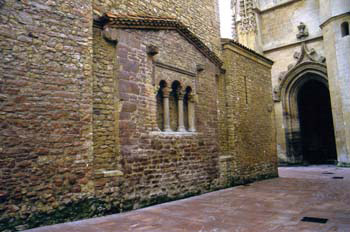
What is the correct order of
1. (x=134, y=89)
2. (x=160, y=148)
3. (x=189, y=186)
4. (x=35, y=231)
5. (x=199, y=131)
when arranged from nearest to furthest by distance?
(x=35, y=231) < (x=134, y=89) < (x=160, y=148) < (x=189, y=186) < (x=199, y=131)

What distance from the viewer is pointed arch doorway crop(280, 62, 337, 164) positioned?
56.0ft

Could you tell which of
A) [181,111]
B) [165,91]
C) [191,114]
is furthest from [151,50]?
[191,114]

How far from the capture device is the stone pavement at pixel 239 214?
4488 mm

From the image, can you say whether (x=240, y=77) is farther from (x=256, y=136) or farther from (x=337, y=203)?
(x=337, y=203)

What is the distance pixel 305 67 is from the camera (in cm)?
1675

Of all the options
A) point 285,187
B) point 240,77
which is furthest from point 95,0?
point 285,187

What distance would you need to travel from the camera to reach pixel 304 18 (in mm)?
17438

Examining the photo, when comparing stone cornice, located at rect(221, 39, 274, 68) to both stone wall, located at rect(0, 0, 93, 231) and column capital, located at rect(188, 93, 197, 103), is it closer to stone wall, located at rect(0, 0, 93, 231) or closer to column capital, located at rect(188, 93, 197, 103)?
column capital, located at rect(188, 93, 197, 103)

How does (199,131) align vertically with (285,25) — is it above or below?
below

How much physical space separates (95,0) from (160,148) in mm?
3678

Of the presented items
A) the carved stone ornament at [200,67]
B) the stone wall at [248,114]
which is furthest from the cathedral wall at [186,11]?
the carved stone ornament at [200,67]

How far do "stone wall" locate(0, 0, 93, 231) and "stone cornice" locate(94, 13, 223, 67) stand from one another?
0.53 m

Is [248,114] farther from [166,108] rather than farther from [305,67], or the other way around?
[305,67]

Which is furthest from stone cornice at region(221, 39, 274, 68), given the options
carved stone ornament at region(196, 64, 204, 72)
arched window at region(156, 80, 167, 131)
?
arched window at region(156, 80, 167, 131)
